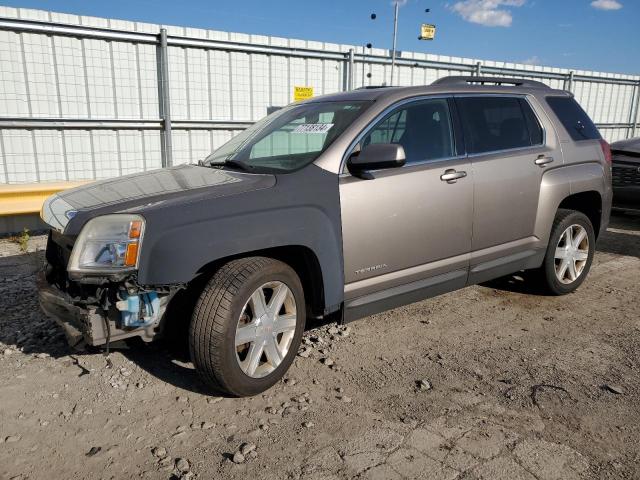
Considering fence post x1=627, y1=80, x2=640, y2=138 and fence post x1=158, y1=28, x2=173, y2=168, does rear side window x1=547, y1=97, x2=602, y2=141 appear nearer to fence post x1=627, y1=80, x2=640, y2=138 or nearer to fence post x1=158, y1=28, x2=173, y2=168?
fence post x1=158, y1=28, x2=173, y2=168

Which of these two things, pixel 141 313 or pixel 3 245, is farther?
pixel 3 245

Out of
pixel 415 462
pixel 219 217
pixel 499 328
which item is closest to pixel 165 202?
pixel 219 217

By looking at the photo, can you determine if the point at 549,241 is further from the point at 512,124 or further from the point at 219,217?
the point at 219,217

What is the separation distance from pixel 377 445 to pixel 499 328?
6.20 feet

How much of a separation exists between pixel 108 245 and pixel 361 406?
1.64 metres

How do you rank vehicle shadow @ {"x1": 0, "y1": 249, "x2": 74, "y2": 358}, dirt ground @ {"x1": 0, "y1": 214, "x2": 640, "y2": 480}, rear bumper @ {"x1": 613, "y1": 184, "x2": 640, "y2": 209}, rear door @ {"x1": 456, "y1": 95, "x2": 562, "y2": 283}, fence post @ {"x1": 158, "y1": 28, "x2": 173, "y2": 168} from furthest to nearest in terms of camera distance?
fence post @ {"x1": 158, "y1": 28, "x2": 173, "y2": 168} → rear bumper @ {"x1": 613, "y1": 184, "x2": 640, "y2": 209} → rear door @ {"x1": 456, "y1": 95, "x2": 562, "y2": 283} → vehicle shadow @ {"x1": 0, "y1": 249, "x2": 74, "y2": 358} → dirt ground @ {"x1": 0, "y1": 214, "x2": 640, "y2": 480}

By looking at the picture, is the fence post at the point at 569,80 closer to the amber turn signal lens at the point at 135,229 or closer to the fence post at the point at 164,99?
the fence post at the point at 164,99

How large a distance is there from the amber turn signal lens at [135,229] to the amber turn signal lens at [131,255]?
46 millimetres

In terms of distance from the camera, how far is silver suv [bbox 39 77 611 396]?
8.77 ft

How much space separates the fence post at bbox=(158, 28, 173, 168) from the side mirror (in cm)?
542

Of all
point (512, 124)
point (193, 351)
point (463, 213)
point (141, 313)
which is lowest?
point (193, 351)

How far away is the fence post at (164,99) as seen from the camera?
24.9 ft

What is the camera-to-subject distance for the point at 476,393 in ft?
9.94

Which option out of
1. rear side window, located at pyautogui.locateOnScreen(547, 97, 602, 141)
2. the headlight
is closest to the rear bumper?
rear side window, located at pyautogui.locateOnScreen(547, 97, 602, 141)
